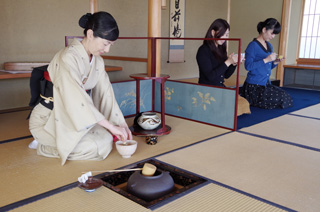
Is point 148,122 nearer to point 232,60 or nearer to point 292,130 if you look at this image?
point 232,60

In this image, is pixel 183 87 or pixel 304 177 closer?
pixel 304 177

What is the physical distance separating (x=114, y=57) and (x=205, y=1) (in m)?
Result: 2.91

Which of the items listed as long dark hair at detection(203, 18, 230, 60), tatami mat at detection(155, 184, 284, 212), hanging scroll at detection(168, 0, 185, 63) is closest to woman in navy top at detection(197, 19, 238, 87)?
long dark hair at detection(203, 18, 230, 60)

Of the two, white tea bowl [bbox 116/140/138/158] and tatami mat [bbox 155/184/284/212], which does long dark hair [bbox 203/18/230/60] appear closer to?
white tea bowl [bbox 116/140/138/158]

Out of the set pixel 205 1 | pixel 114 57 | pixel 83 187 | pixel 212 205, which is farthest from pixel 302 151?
pixel 205 1

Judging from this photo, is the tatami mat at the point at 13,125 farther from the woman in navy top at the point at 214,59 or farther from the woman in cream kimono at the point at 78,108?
the woman in navy top at the point at 214,59

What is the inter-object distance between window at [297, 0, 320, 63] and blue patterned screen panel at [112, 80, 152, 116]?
472cm

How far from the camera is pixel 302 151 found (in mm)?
2658

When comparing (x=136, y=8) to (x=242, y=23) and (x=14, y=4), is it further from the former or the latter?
(x=242, y=23)

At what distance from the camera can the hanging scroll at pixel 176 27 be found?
6.18 meters

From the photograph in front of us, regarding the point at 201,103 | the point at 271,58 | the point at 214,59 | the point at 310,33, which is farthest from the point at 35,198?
the point at 310,33

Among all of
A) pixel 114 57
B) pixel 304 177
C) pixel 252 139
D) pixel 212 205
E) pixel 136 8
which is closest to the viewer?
pixel 212 205

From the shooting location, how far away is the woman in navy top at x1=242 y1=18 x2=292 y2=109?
449cm

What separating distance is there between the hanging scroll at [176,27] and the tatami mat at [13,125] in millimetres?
3225
